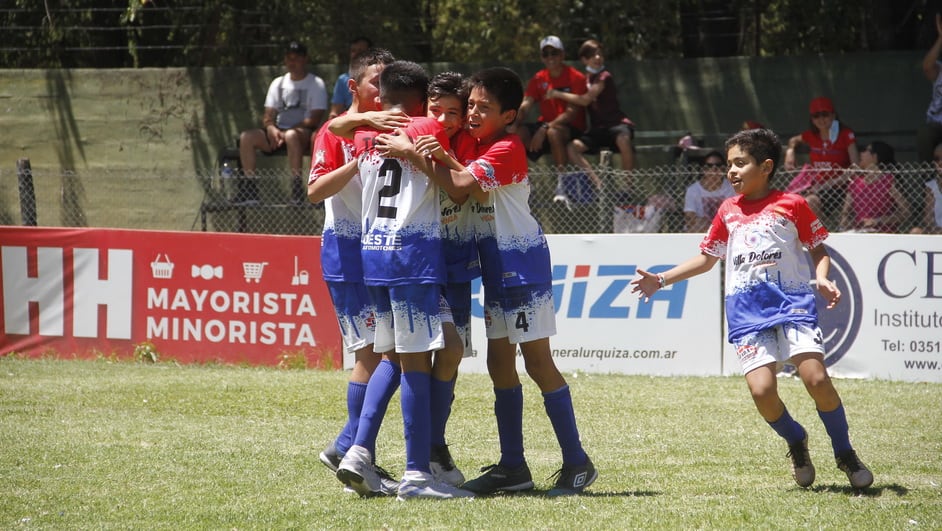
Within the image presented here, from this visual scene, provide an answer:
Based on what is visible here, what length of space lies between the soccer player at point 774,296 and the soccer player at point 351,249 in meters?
1.36

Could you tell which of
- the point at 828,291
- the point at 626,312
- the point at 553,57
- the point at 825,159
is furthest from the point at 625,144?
the point at 828,291

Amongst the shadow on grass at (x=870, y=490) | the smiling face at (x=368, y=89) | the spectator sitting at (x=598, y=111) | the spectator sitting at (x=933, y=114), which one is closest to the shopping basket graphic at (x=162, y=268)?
the spectator sitting at (x=598, y=111)

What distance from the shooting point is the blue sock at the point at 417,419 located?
5.36m

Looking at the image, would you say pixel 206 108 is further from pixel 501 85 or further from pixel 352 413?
pixel 501 85

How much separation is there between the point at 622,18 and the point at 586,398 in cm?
749

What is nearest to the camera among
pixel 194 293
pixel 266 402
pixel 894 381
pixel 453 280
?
pixel 453 280

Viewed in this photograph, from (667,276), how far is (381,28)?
32.2 ft

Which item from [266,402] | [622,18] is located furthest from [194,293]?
[622,18]

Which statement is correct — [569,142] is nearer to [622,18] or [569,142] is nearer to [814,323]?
[622,18]

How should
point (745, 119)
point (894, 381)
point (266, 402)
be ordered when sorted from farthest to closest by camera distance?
point (745, 119), point (894, 381), point (266, 402)

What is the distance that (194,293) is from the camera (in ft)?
35.1

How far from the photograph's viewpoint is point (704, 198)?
450 inches

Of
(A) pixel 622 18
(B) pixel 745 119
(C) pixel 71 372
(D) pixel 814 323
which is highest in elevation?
(A) pixel 622 18

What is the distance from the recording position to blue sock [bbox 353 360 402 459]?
5.45m
